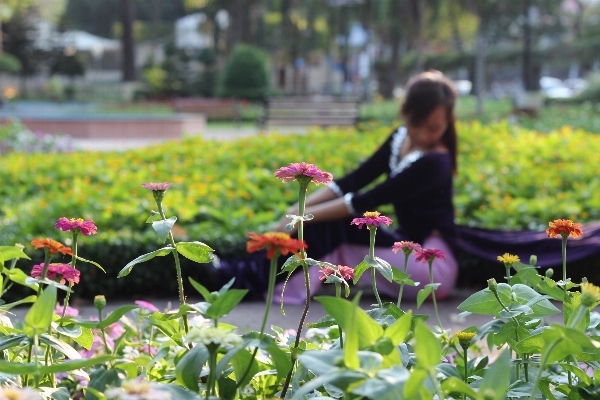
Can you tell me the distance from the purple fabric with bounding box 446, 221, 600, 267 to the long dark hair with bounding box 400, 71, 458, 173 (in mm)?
466

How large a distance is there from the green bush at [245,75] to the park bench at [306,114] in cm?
811

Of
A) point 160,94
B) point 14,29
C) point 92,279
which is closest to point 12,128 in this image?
point 92,279

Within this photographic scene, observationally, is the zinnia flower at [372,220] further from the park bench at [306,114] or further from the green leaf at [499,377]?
the park bench at [306,114]

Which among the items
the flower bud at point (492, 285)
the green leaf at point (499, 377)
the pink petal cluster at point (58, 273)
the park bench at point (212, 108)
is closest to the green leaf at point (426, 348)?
the green leaf at point (499, 377)

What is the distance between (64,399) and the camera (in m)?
1.13

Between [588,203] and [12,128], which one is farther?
[12,128]

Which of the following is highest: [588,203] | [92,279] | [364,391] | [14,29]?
[14,29]

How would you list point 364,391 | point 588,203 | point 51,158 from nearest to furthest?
1. point 364,391
2. point 588,203
3. point 51,158

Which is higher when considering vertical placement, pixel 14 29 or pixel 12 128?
pixel 14 29

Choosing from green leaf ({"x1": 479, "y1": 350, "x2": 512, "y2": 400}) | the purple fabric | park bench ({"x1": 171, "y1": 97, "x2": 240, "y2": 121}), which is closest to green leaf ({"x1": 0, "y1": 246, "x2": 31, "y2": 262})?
green leaf ({"x1": 479, "y1": 350, "x2": 512, "y2": 400})

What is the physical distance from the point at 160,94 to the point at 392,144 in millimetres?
23555

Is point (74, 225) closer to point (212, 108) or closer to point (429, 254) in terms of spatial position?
point (429, 254)

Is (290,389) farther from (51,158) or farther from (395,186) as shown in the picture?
(51,158)

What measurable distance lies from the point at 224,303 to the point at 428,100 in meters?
2.75
